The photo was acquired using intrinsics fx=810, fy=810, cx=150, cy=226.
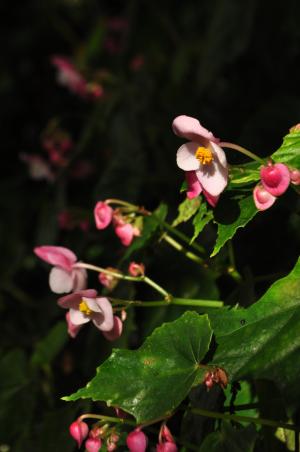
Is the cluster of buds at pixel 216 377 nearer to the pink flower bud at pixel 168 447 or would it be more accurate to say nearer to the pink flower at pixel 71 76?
the pink flower bud at pixel 168 447

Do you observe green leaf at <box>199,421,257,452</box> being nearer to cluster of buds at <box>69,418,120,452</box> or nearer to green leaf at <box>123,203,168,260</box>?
cluster of buds at <box>69,418,120,452</box>

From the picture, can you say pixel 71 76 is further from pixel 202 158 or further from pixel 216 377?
pixel 216 377

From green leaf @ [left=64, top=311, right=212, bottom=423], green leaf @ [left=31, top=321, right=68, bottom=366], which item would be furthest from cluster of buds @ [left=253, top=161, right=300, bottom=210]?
green leaf @ [left=31, top=321, right=68, bottom=366]

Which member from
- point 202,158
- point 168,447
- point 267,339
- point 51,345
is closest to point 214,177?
point 202,158

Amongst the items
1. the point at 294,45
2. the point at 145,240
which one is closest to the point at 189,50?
the point at 294,45

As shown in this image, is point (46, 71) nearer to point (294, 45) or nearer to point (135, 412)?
point (294, 45)

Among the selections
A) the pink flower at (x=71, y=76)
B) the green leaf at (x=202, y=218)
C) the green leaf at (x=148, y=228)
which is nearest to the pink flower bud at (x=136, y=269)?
the green leaf at (x=148, y=228)
